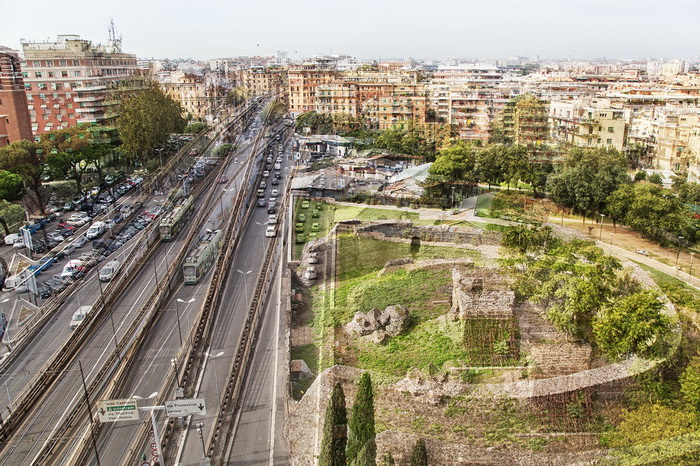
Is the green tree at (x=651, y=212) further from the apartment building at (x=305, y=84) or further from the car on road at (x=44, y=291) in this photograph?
the apartment building at (x=305, y=84)

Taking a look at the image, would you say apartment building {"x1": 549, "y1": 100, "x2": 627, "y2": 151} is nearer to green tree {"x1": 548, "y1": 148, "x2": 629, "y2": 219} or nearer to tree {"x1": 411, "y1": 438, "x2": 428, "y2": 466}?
green tree {"x1": 548, "y1": 148, "x2": 629, "y2": 219}

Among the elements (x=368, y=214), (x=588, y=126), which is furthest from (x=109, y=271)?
(x=588, y=126)

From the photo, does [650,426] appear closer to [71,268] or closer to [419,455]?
[419,455]

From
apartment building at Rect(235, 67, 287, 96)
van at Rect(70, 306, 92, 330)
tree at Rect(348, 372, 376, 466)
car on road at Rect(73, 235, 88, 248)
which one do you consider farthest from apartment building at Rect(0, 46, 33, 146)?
apartment building at Rect(235, 67, 287, 96)

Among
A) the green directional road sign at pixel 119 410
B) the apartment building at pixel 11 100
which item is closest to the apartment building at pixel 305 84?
the apartment building at pixel 11 100

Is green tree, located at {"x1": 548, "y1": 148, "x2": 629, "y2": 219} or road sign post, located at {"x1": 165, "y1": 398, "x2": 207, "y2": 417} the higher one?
green tree, located at {"x1": 548, "y1": 148, "x2": 629, "y2": 219}
